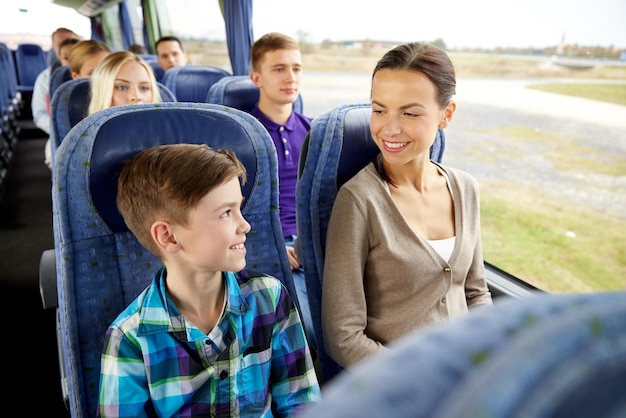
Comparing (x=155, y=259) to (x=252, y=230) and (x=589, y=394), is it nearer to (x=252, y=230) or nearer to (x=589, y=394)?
(x=252, y=230)

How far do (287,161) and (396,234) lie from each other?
4.23 ft

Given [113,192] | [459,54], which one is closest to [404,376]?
[113,192]

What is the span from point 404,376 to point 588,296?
13 cm

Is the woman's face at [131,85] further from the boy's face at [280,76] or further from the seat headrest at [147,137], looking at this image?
the seat headrest at [147,137]

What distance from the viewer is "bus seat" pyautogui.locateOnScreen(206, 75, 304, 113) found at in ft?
10.1

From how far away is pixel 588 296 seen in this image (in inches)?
11.2

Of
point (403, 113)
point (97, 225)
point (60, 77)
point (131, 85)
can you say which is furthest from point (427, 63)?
point (60, 77)

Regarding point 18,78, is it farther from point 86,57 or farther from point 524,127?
point 524,127

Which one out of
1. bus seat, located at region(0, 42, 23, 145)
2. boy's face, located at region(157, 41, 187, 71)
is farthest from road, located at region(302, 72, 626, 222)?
bus seat, located at region(0, 42, 23, 145)

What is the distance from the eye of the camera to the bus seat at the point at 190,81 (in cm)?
417

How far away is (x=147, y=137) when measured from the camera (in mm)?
1265

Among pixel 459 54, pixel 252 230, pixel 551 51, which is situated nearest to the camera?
pixel 252 230

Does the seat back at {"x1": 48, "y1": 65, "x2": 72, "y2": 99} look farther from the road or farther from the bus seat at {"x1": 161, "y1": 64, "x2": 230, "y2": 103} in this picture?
the road

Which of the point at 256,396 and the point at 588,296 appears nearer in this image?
the point at 588,296
